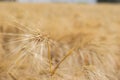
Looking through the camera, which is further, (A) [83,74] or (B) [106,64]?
(B) [106,64]

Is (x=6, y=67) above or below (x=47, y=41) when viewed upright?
below

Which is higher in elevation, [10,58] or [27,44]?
[27,44]

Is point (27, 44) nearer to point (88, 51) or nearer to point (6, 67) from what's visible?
point (6, 67)

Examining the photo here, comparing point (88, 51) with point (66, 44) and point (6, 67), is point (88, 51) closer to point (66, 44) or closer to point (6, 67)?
point (66, 44)

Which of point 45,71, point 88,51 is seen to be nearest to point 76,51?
point 88,51

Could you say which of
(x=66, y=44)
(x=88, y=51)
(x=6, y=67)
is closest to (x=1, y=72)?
(x=6, y=67)

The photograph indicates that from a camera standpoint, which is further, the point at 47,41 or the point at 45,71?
the point at 45,71

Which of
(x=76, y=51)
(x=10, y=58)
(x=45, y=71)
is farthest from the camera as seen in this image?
(x=76, y=51)

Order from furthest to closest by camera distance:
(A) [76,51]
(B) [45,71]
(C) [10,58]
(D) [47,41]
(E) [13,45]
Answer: (E) [13,45] → (A) [76,51] → (C) [10,58] → (B) [45,71] → (D) [47,41]

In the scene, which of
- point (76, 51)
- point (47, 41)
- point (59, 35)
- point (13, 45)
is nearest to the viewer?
point (47, 41)
